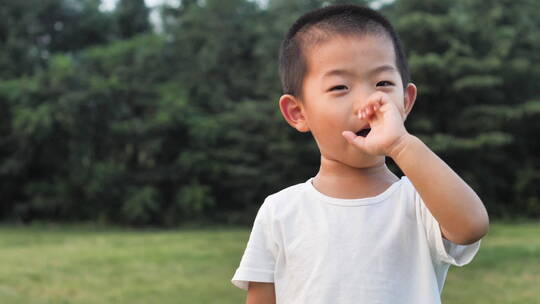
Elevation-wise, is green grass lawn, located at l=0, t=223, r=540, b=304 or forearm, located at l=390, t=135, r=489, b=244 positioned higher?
forearm, located at l=390, t=135, r=489, b=244

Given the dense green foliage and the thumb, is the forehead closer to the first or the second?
the thumb

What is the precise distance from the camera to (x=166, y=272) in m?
7.11

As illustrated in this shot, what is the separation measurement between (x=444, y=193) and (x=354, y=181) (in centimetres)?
26

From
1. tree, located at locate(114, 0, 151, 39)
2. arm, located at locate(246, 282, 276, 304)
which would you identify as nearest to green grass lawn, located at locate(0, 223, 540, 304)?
arm, located at locate(246, 282, 276, 304)

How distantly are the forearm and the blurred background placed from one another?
14041 millimetres

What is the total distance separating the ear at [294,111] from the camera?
1.64 m

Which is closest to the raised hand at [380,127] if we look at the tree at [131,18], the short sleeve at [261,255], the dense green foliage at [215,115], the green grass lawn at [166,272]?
the short sleeve at [261,255]

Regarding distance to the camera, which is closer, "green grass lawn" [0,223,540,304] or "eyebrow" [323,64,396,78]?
"eyebrow" [323,64,396,78]

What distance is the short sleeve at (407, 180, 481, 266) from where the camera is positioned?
1412mm

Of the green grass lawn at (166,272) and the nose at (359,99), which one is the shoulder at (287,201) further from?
the green grass lawn at (166,272)

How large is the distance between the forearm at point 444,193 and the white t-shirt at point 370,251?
79mm

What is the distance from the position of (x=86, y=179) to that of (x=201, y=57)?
4.28 meters

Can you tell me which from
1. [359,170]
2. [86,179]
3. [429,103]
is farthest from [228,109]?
[359,170]

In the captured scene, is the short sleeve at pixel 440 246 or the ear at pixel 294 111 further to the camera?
the ear at pixel 294 111
